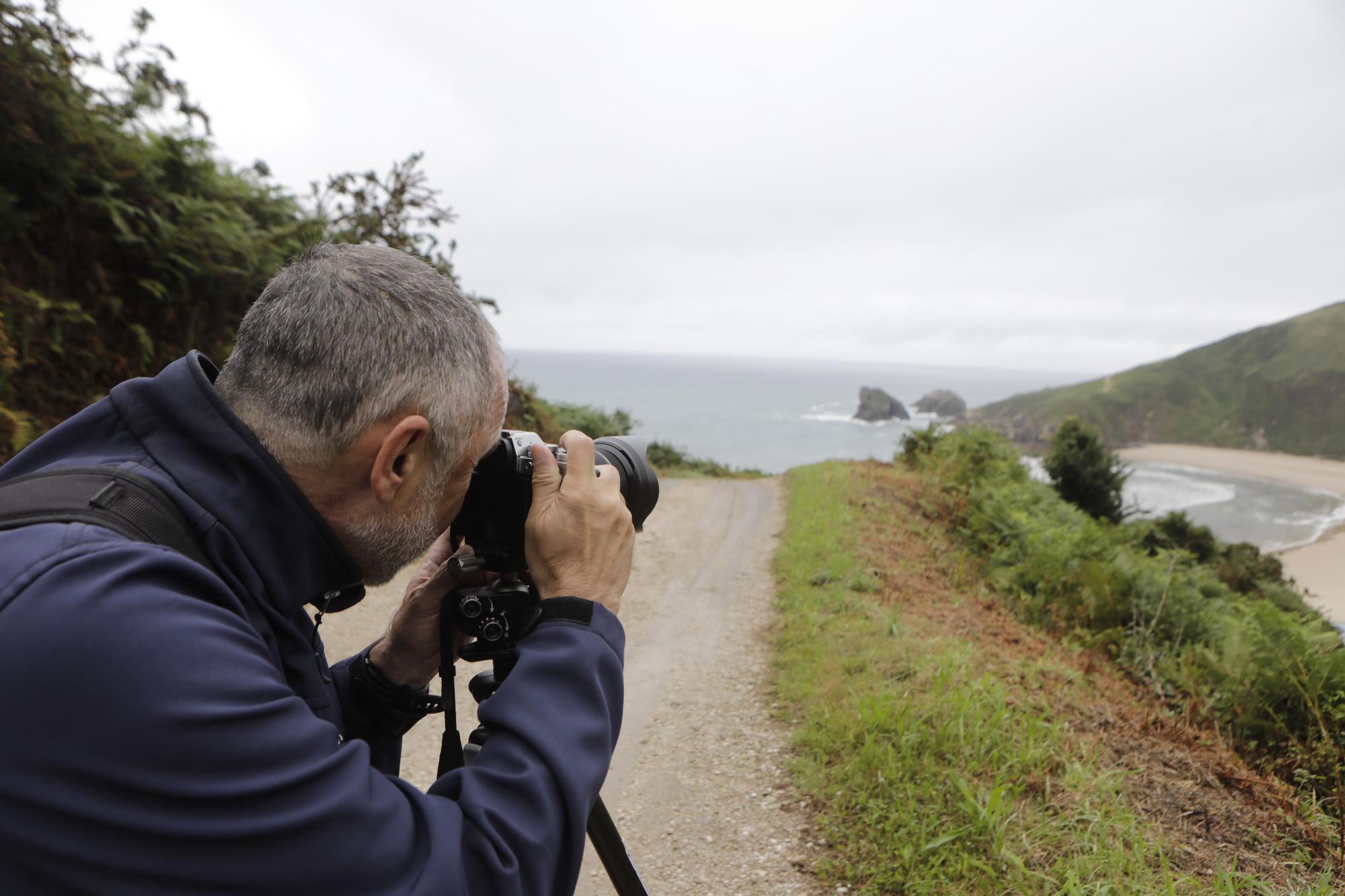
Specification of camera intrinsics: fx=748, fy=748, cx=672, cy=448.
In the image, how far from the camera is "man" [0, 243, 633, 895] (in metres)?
0.79

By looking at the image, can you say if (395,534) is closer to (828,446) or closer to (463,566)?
(463,566)

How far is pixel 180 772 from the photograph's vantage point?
810 millimetres

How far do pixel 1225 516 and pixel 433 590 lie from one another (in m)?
54.4

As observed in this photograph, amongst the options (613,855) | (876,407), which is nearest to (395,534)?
(613,855)

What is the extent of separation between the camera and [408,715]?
1729mm

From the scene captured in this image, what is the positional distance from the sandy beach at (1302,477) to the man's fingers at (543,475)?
2240cm

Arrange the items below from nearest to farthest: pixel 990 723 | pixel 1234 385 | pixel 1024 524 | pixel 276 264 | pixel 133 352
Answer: pixel 990 723 → pixel 133 352 → pixel 276 264 → pixel 1024 524 → pixel 1234 385

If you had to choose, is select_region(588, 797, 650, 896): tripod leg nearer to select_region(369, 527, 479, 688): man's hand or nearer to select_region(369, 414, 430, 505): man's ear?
select_region(369, 527, 479, 688): man's hand

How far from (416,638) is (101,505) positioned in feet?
2.94

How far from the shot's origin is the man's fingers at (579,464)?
1405 millimetres

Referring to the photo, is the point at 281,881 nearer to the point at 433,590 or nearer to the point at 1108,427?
the point at 433,590

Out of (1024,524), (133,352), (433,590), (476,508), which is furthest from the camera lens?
(1024,524)

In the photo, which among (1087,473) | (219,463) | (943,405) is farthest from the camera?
(943,405)

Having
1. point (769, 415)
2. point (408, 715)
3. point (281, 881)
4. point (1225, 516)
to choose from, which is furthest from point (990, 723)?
point (769, 415)
